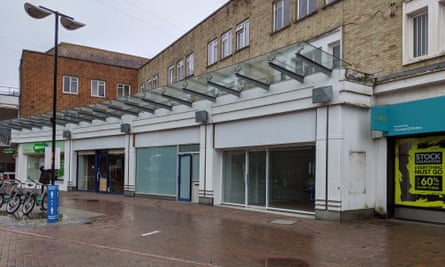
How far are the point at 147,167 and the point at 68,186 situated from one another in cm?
774

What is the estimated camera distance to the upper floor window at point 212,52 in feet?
74.1

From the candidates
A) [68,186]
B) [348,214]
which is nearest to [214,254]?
[348,214]

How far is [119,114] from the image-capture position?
22.2 metres

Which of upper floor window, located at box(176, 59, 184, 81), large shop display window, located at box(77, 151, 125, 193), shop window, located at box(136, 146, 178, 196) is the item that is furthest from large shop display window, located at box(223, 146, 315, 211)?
upper floor window, located at box(176, 59, 184, 81)

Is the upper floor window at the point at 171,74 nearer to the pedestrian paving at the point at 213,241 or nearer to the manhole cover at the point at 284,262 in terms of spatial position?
the pedestrian paving at the point at 213,241

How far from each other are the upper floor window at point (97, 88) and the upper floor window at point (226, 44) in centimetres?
1629

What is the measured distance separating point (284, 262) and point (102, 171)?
18679mm

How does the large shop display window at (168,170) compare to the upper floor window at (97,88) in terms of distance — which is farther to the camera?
the upper floor window at (97,88)

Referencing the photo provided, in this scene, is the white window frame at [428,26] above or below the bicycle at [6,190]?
above

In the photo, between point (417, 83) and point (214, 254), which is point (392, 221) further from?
point (214, 254)

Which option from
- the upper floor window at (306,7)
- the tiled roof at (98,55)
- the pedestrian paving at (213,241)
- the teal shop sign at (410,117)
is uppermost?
the tiled roof at (98,55)

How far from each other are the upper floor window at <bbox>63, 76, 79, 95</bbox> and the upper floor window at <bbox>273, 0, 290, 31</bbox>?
2070 centimetres

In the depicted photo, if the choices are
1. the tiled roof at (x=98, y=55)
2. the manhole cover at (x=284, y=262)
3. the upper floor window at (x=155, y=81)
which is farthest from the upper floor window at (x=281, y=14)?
the tiled roof at (x=98, y=55)

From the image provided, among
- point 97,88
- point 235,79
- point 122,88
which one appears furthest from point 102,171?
point 122,88
